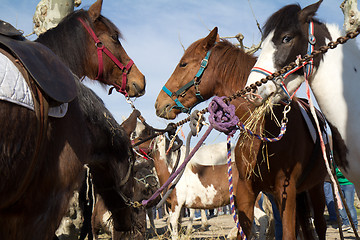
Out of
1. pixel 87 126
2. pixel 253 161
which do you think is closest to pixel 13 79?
pixel 87 126

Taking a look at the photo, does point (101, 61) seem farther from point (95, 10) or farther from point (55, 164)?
point (55, 164)

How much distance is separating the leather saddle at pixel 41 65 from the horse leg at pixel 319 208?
3.80m

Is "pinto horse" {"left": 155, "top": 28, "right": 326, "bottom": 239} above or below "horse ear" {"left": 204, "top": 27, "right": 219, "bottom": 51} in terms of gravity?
below

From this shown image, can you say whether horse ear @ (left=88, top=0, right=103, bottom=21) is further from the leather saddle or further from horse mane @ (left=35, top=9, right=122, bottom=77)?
the leather saddle

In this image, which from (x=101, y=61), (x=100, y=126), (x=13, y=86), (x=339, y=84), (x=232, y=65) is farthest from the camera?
(x=232, y=65)

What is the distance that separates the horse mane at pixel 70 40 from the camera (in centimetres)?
354

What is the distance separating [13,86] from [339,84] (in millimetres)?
2208

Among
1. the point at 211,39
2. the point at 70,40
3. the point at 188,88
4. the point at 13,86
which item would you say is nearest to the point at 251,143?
the point at 188,88

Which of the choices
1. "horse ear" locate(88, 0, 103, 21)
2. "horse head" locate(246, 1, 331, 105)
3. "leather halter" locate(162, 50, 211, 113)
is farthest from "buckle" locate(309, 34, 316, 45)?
"horse ear" locate(88, 0, 103, 21)

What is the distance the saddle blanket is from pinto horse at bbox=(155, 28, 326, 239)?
6.07ft

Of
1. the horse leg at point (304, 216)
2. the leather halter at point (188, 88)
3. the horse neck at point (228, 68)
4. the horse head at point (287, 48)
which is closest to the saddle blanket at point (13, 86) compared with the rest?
the horse head at point (287, 48)

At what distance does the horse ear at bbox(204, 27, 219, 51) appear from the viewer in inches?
183

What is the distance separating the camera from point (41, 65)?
6.13 ft

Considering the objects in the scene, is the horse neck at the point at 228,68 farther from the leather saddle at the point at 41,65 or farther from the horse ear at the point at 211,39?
the leather saddle at the point at 41,65
